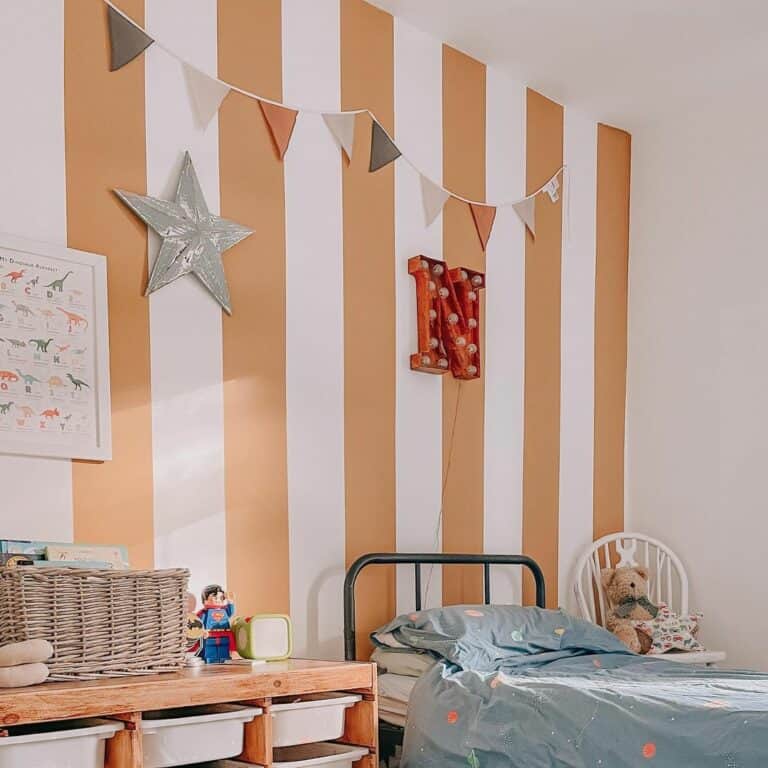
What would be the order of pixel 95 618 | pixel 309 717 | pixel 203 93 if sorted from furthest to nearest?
pixel 203 93
pixel 309 717
pixel 95 618

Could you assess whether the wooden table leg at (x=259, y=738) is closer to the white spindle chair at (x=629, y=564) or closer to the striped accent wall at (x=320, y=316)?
the striped accent wall at (x=320, y=316)

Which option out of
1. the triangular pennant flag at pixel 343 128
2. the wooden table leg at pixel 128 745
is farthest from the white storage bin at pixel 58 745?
the triangular pennant flag at pixel 343 128

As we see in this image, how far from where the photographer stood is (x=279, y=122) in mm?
3102

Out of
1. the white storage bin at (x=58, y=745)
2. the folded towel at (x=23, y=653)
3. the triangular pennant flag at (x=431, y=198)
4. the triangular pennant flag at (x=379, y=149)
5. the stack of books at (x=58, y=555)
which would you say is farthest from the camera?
the triangular pennant flag at (x=431, y=198)

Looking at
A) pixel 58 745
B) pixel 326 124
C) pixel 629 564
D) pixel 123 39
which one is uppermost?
pixel 123 39

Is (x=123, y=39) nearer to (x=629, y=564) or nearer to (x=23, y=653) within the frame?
(x=23, y=653)

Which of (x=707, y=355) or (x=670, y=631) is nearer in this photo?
(x=670, y=631)

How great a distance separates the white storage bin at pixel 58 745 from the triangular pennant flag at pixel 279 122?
1642 millimetres

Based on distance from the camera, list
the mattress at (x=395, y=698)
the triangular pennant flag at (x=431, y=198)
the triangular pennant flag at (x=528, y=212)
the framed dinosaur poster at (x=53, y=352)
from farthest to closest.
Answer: the triangular pennant flag at (x=528, y=212) < the triangular pennant flag at (x=431, y=198) < the mattress at (x=395, y=698) < the framed dinosaur poster at (x=53, y=352)

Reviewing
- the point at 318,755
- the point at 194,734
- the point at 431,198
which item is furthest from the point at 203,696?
the point at 431,198

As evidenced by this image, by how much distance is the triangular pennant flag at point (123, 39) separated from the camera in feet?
9.02

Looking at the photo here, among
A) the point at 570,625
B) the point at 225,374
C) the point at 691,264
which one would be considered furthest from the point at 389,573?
the point at 691,264

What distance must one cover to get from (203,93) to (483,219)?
112 centimetres

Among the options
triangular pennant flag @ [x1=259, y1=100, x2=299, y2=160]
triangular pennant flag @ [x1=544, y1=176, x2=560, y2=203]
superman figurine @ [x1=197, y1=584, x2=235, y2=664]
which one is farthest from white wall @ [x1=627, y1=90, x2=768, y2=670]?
superman figurine @ [x1=197, y1=584, x2=235, y2=664]
